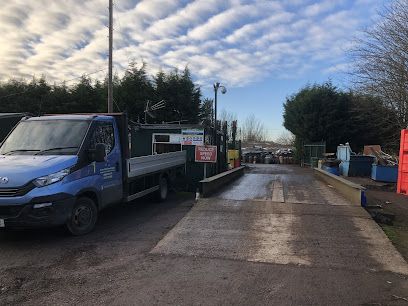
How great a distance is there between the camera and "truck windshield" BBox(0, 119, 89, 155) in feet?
27.1

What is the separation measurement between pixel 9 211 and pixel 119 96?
96.9 ft

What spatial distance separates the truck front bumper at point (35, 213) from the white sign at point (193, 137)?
929 centimetres

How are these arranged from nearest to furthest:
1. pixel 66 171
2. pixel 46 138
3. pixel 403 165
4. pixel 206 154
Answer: pixel 66 171 → pixel 46 138 → pixel 206 154 → pixel 403 165

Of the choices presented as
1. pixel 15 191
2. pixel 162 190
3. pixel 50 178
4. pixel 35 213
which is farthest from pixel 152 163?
pixel 15 191

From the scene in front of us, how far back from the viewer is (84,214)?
8180mm

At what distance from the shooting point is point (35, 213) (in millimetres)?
7176

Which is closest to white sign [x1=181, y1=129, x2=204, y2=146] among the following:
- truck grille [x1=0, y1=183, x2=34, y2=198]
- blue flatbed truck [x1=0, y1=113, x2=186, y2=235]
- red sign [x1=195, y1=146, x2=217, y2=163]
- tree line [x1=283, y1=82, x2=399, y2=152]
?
red sign [x1=195, y1=146, x2=217, y2=163]

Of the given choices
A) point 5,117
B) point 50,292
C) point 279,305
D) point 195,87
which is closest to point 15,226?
point 50,292

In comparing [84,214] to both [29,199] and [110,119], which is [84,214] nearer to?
[29,199]

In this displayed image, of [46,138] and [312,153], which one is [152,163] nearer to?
[46,138]

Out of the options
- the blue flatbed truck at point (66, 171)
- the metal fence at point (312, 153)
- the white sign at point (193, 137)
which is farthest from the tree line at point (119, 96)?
the blue flatbed truck at point (66, 171)

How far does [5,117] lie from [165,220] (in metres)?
6.88

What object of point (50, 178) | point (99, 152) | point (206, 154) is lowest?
point (50, 178)

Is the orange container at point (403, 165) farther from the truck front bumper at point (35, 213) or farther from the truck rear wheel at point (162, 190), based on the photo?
the truck front bumper at point (35, 213)
